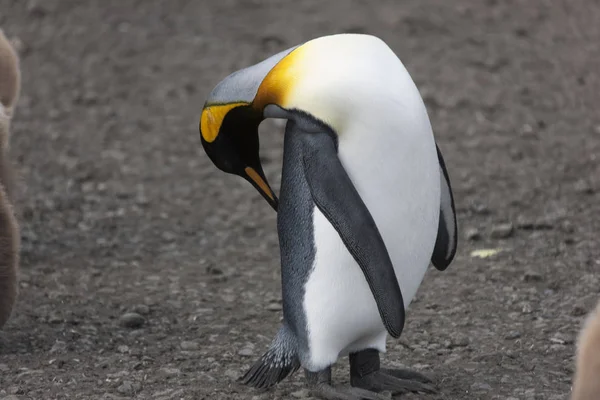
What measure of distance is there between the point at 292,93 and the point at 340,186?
0.28 metres

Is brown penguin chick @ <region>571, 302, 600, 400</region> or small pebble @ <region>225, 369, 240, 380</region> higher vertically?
brown penguin chick @ <region>571, 302, 600, 400</region>

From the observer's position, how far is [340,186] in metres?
2.83

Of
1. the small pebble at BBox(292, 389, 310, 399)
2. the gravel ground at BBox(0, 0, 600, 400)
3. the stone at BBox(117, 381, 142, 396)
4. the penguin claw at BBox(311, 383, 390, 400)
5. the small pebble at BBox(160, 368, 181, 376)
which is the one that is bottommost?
the gravel ground at BBox(0, 0, 600, 400)

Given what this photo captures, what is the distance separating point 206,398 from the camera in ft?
10.4

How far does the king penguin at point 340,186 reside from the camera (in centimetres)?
284

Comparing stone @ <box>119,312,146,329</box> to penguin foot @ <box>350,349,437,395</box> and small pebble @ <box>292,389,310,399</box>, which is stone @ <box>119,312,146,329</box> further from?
penguin foot @ <box>350,349,437,395</box>

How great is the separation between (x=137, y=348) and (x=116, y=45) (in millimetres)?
4620

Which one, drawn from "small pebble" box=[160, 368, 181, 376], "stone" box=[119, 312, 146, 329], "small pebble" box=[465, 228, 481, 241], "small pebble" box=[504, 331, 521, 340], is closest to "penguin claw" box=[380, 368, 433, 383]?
"small pebble" box=[504, 331, 521, 340]

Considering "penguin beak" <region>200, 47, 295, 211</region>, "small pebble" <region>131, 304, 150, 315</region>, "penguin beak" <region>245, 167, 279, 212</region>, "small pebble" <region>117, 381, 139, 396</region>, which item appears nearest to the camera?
"penguin beak" <region>200, 47, 295, 211</region>

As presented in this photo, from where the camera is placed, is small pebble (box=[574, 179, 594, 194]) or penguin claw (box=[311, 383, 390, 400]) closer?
penguin claw (box=[311, 383, 390, 400])

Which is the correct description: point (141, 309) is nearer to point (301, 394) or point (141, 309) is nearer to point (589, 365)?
point (301, 394)

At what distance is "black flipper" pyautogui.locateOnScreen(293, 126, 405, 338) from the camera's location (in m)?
2.83

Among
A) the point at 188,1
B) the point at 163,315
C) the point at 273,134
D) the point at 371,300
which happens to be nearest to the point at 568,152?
the point at 273,134

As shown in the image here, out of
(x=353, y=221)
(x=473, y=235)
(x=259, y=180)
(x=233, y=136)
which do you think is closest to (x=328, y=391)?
(x=353, y=221)
